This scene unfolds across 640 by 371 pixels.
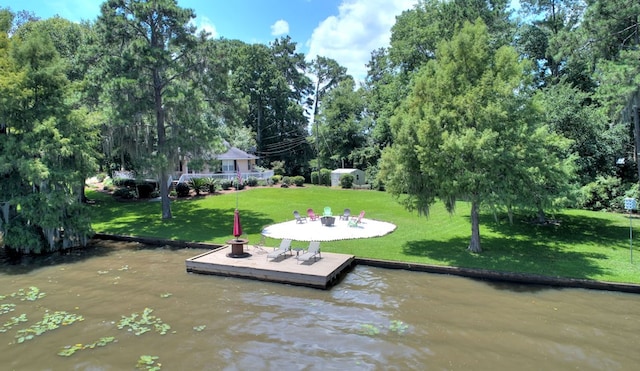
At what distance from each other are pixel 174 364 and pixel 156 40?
60.4ft

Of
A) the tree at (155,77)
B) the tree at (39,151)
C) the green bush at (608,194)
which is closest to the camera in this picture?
the tree at (39,151)

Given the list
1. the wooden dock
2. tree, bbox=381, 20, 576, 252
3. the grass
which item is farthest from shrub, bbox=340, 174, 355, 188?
the wooden dock

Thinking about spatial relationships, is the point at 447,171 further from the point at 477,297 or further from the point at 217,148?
the point at 217,148

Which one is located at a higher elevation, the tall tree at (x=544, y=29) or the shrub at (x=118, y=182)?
the tall tree at (x=544, y=29)

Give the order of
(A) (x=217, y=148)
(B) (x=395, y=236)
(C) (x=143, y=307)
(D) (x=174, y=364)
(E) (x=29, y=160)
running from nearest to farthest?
(D) (x=174, y=364) → (C) (x=143, y=307) → (E) (x=29, y=160) → (B) (x=395, y=236) → (A) (x=217, y=148)

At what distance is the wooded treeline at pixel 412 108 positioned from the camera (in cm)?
1274

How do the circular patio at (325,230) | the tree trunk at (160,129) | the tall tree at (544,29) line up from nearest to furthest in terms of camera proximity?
the circular patio at (325,230), the tree trunk at (160,129), the tall tree at (544,29)

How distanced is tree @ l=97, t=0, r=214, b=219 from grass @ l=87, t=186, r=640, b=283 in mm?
3058

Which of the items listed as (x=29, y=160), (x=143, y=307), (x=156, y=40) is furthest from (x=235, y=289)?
(x=156, y=40)

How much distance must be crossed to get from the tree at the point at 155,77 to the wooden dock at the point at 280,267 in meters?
8.50

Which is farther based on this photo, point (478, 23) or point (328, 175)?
point (328, 175)

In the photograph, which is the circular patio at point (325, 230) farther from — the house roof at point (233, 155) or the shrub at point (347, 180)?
the house roof at point (233, 155)

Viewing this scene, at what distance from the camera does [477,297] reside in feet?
33.9

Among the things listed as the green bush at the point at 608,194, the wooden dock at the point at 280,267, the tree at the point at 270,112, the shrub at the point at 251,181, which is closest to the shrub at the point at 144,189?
the shrub at the point at 251,181
